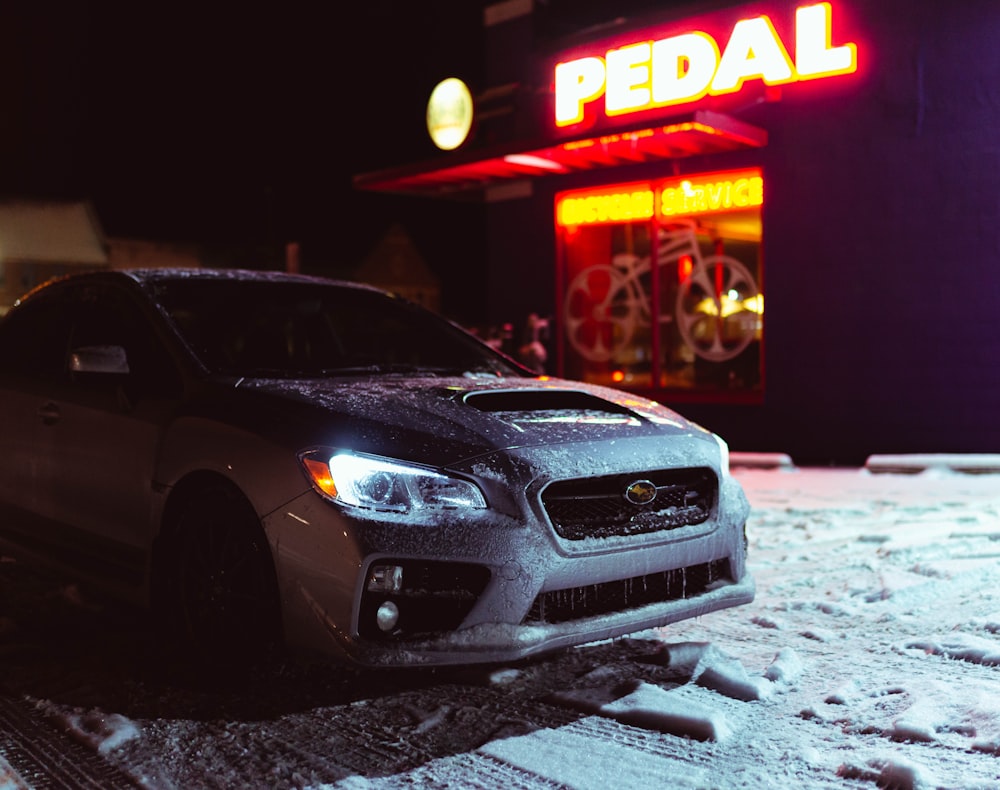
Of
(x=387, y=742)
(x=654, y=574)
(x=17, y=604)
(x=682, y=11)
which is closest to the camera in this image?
(x=387, y=742)

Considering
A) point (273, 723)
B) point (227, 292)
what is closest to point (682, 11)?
→ point (227, 292)

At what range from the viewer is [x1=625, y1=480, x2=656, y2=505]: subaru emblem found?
403 centimetres

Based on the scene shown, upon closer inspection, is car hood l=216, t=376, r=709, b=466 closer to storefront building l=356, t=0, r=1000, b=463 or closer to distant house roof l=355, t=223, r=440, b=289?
storefront building l=356, t=0, r=1000, b=463

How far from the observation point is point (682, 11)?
495 inches

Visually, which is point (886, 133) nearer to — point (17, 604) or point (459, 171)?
point (459, 171)

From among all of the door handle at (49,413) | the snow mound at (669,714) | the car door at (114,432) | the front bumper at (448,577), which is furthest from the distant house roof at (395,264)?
the front bumper at (448,577)

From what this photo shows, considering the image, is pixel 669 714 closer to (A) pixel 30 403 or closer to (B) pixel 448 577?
(B) pixel 448 577

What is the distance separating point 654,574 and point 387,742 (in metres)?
1.16

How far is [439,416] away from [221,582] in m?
1.02

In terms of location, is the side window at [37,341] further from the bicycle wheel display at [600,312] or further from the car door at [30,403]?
the bicycle wheel display at [600,312]

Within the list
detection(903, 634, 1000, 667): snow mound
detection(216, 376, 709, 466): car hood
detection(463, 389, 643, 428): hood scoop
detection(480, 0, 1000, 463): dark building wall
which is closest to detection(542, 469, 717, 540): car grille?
detection(216, 376, 709, 466): car hood

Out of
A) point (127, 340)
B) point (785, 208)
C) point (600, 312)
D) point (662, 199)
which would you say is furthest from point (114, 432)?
point (600, 312)

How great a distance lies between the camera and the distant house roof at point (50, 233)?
83.2 ft

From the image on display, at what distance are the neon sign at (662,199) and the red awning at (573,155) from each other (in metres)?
0.37
